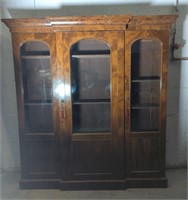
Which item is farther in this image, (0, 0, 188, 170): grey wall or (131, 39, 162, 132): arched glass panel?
(0, 0, 188, 170): grey wall

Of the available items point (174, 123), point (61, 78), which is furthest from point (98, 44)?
point (174, 123)

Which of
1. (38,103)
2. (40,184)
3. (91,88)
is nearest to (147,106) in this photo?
(91,88)

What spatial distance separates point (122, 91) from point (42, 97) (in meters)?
0.86

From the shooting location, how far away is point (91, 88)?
8.73ft

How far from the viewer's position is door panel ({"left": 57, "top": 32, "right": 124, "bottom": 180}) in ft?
7.97

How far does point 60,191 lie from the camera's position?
8.58ft

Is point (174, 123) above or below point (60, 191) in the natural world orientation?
above

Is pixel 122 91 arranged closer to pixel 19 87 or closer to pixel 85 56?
pixel 85 56

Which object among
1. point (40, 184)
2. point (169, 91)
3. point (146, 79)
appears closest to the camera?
point (146, 79)

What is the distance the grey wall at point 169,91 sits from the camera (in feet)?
9.18

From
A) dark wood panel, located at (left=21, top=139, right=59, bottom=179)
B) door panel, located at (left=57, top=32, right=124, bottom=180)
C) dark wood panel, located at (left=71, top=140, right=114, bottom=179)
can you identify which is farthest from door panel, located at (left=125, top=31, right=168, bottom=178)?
dark wood panel, located at (left=21, top=139, right=59, bottom=179)

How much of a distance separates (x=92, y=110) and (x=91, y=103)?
0.12 metres

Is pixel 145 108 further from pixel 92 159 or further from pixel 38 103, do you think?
pixel 38 103

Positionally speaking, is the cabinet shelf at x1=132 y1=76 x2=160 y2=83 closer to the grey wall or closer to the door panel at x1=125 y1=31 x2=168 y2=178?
the door panel at x1=125 y1=31 x2=168 y2=178
